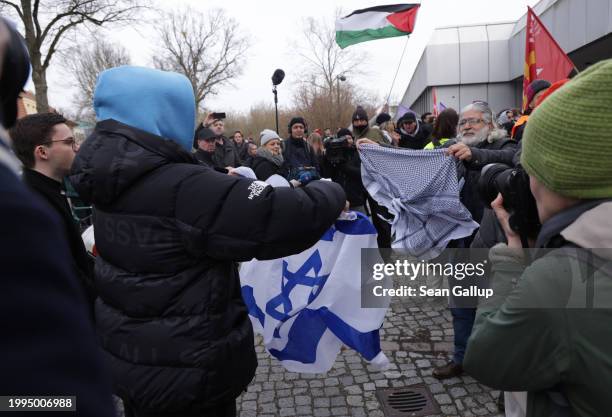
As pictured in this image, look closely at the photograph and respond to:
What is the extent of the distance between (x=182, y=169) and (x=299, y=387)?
8.12ft

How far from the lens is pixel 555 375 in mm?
1054

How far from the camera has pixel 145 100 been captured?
1.52 m

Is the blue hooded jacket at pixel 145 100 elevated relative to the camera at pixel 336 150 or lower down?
elevated

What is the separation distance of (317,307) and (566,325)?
5.36 ft

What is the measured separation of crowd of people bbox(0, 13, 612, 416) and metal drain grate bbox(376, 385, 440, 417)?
4.61ft

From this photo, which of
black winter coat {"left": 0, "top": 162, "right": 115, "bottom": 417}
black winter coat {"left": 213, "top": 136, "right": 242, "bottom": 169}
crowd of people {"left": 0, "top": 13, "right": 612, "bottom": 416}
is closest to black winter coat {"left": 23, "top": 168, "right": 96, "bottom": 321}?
crowd of people {"left": 0, "top": 13, "right": 612, "bottom": 416}

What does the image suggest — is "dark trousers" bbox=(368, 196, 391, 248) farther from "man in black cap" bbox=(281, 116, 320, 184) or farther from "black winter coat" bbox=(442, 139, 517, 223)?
"black winter coat" bbox=(442, 139, 517, 223)

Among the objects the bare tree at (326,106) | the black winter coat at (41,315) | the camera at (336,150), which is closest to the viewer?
the black winter coat at (41,315)

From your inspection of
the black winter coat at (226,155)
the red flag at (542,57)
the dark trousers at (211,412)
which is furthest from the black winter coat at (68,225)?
the red flag at (542,57)

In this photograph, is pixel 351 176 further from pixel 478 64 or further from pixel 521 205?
pixel 478 64

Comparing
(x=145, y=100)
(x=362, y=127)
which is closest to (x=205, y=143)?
(x=362, y=127)

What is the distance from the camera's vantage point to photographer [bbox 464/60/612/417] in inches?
39.6

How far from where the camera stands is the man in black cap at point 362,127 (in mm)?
5773

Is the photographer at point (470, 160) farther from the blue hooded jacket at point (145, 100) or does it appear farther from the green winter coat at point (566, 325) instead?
the blue hooded jacket at point (145, 100)
